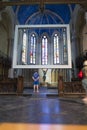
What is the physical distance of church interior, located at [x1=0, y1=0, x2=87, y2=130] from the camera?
9.67ft

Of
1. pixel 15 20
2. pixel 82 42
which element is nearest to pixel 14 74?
pixel 15 20

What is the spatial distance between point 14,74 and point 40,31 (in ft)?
30.6

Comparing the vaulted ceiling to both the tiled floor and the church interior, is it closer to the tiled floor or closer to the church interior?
the church interior

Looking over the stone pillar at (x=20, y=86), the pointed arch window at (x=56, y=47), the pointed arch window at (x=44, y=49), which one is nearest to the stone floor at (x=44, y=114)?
the stone pillar at (x=20, y=86)

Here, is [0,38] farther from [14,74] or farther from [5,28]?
[14,74]

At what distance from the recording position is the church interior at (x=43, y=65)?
295 centimetres

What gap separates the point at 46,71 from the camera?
20797mm

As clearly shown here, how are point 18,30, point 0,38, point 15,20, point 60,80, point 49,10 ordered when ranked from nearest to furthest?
point 60,80
point 18,30
point 0,38
point 15,20
point 49,10

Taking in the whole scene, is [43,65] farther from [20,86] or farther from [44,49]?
[44,49]

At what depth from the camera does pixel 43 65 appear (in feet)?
28.3

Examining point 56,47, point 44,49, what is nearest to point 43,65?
point 56,47

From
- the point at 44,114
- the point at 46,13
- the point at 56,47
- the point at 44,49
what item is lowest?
the point at 44,114

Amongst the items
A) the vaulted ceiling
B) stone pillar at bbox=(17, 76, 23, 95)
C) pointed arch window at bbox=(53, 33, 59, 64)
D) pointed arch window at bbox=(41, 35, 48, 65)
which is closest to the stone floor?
stone pillar at bbox=(17, 76, 23, 95)

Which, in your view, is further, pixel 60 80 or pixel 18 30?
pixel 18 30
